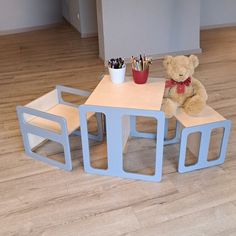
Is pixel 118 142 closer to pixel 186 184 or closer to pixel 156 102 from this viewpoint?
pixel 156 102

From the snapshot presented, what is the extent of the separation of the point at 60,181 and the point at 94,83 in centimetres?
156

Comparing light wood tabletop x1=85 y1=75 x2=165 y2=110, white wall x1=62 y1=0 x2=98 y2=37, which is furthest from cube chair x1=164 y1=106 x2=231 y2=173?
white wall x1=62 y1=0 x2=98 y2=37

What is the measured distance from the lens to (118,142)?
1.83 m

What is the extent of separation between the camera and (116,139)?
182cm

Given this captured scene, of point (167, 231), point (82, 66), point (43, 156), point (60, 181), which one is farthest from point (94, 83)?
point (167, 231)

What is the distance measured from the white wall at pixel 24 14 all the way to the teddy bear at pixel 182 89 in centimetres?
397

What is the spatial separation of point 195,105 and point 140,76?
1.17 ft

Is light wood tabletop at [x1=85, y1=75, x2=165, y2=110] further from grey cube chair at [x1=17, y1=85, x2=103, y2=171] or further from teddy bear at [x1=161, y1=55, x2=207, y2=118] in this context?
grey cube chair at [x1=17, y1=85, x2=103, y2=171]

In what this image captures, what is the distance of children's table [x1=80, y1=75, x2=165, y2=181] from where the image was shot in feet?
5.72

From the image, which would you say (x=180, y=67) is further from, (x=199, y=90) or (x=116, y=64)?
(x=116, y=64)

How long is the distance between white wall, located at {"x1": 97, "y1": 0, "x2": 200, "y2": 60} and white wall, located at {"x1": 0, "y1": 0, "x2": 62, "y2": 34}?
2.11 metres

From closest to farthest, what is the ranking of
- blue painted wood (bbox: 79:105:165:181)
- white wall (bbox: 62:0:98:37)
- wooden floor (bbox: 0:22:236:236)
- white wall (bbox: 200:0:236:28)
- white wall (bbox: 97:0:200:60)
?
wooden floor (bbox: 0:22:236:236), blue painted wood (bbox: 79:105:165:181), white wall (bbox: 97:0:200:60), white wall (bbox: 62:0:98:37), white wall (bbox: 200:0:236:28)

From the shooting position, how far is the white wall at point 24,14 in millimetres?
5227

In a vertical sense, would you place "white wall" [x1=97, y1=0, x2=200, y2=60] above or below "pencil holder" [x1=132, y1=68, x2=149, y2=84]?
below
